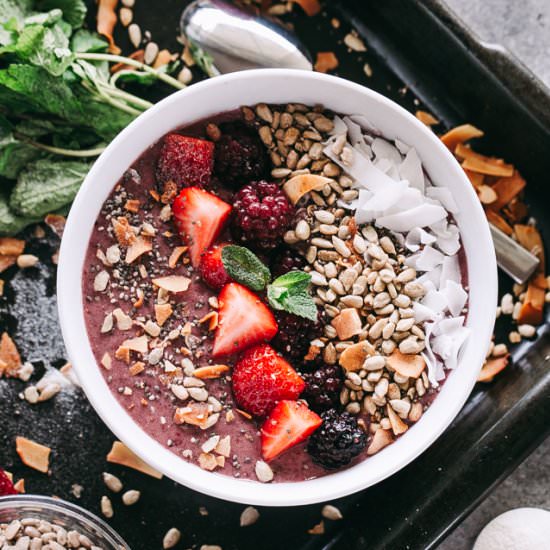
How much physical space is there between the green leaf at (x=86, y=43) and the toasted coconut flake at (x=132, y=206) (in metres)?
0.43

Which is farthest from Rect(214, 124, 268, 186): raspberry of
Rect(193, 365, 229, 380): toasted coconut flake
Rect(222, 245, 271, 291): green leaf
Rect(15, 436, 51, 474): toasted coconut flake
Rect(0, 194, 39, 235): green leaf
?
Rect(15, 436, 51, 474): toasted coconut flake

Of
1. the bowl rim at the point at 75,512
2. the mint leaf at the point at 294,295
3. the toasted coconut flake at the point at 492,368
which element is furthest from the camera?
the toasted coconut flake at the point at 492,368

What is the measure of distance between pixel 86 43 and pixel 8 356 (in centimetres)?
72

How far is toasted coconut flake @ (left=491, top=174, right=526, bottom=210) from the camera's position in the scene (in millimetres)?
1946

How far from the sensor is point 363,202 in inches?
66.2

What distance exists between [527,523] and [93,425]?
0.98 m

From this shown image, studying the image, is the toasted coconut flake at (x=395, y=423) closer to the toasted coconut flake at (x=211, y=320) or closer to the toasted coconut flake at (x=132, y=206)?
the toasted coconut flake at (x=211, y=320)

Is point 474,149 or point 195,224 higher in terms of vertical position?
point 474,149

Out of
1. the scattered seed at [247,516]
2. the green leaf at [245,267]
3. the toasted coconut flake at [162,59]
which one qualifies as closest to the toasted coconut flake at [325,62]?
the toasted coconut flake at [162,59]

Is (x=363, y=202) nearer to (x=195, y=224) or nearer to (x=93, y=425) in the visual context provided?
(x=195, y=224)

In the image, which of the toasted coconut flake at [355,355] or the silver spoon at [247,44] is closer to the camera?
the toasted coconut flake at [355,355]

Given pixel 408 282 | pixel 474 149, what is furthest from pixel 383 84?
pixel 408 282

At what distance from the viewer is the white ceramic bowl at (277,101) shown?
5.31 feet

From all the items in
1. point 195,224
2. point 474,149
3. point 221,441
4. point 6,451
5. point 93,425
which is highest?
point 474,149
